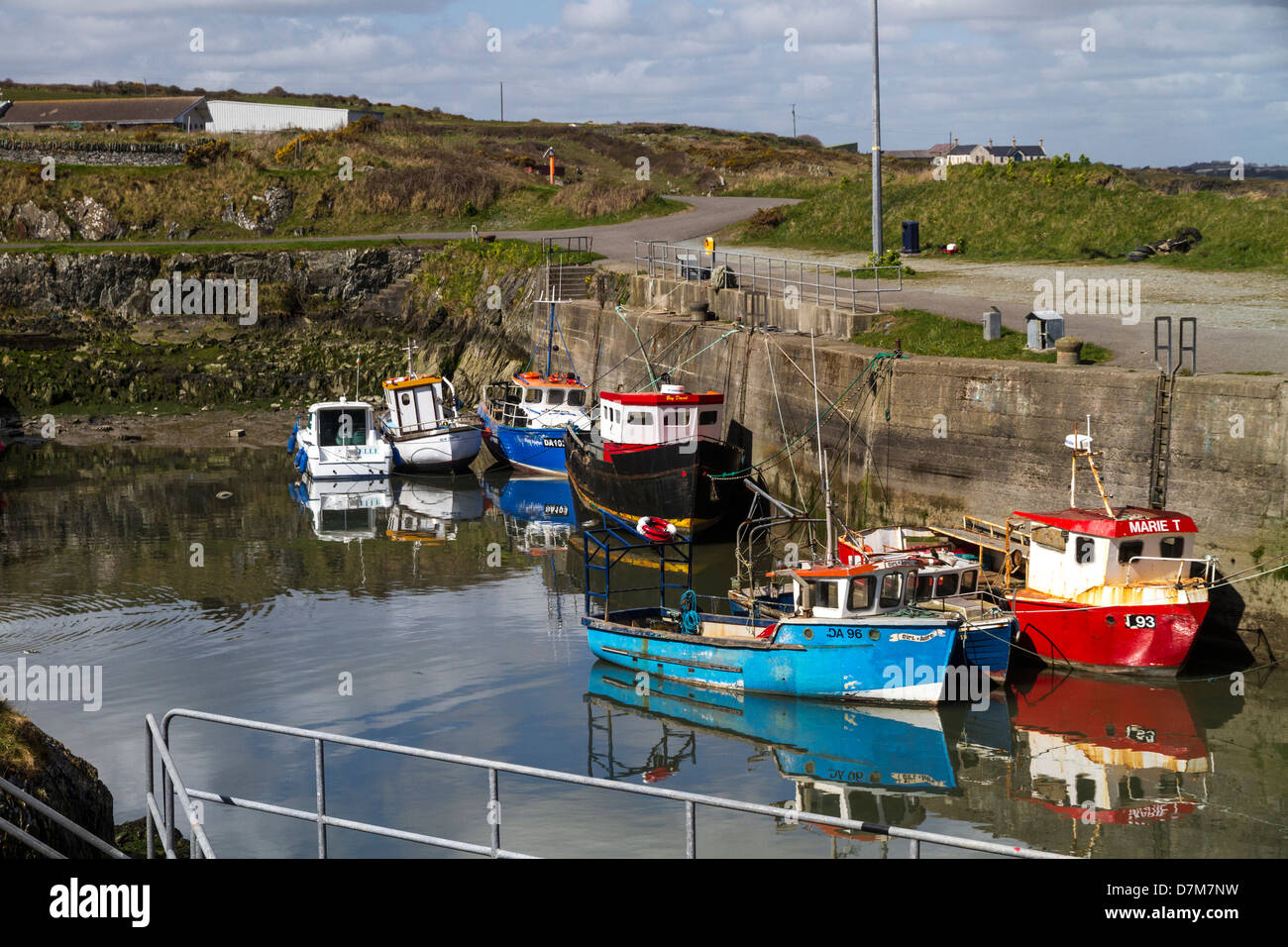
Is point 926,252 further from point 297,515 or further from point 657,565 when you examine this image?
point 297,515

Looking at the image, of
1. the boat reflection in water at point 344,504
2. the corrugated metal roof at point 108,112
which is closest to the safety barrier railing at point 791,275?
the boat reflection in water at point 344,504

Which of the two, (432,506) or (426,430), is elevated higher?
→ (426,430)

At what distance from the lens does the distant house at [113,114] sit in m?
87.6

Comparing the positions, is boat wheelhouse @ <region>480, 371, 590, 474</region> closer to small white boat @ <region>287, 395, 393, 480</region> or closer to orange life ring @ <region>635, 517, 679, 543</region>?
small white boat @ <region>287, 395, 393, 480</region>

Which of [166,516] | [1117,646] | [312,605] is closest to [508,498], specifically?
[166,516]

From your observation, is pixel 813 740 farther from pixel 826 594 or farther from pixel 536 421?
pixel 536 421

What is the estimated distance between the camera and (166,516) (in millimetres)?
34656

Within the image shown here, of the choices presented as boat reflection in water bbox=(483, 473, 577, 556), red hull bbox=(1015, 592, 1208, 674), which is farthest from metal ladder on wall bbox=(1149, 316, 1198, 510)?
boat reflection in water bbox=(483, 473, 577, 556)

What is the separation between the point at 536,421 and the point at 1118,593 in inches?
924

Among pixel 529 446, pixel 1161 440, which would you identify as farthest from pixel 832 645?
pixel 529 446

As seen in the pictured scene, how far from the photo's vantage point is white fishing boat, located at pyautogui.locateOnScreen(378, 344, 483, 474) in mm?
40188

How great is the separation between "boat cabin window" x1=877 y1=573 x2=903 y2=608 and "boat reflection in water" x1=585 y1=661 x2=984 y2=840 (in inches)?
62.0

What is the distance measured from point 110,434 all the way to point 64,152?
32253 mm

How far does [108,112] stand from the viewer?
8962 centimetres
